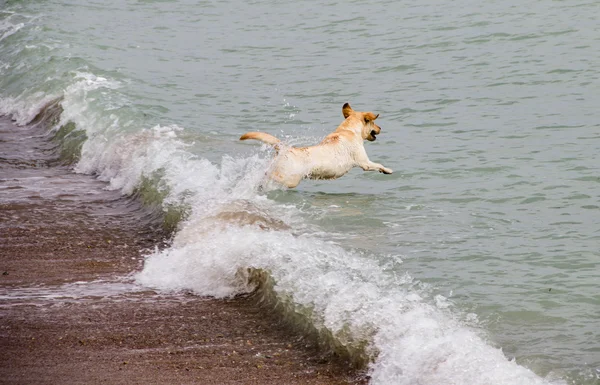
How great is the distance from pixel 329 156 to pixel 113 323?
14.7 ft

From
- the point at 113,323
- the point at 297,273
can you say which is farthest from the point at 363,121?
the point at 113,323

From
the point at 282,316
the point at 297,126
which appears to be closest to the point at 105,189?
the point at 297,126

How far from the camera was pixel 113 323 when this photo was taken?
8789 millimetres

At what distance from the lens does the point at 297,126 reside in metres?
16.8

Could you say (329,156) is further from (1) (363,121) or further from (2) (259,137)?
(2) (259,137)

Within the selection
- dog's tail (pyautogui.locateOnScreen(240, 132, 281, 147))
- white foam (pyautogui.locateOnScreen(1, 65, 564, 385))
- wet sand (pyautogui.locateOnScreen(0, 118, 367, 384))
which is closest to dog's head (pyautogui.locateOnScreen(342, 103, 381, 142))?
white foam (pyautogui.locateOnScreen(1, 65, 564, 385))

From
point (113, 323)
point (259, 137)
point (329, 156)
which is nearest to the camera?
point (113, 323)

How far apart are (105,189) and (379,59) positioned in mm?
8960

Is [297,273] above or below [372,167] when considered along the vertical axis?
below

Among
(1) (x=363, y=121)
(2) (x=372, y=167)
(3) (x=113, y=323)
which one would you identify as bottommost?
(3) (x=113, y=323)

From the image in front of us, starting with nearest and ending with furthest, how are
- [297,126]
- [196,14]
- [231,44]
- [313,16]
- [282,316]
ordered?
1. [282,316]
2. [297,126]
3. [231,44]
4. [313,16]
5. [196,14]

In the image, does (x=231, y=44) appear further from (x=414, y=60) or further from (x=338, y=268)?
(x=338, y=268)

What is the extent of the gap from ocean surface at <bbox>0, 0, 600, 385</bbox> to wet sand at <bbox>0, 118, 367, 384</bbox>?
0.31 m

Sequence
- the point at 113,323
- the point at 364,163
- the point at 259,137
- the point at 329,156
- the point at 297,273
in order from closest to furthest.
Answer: the point at 113,323, the point at 297,273, the point at 259,137, the point at 329,156, the point at 364,163
